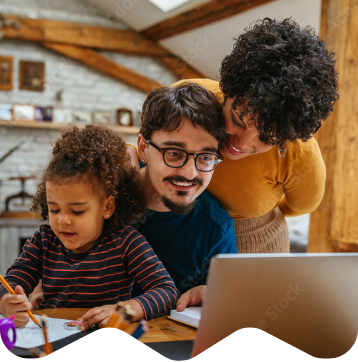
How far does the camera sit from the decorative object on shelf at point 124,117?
592 centimetres

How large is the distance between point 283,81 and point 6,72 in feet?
16.4

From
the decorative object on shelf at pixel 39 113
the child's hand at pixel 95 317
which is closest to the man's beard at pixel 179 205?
the child's hand at pixel 95 317

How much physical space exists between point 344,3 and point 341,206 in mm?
1459

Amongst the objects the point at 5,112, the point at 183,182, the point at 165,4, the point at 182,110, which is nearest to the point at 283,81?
the point at 182,110

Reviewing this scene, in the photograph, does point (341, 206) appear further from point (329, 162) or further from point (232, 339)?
point (232, 339)

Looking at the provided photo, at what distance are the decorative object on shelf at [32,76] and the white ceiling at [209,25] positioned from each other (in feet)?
3.69

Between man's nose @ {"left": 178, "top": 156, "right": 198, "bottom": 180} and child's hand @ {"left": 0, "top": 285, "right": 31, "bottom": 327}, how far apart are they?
0.56 metres

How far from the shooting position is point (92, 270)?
133 centimetres

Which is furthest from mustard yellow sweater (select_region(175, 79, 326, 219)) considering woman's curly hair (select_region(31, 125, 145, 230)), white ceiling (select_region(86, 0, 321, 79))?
white ceiling (select_region(86, 0, 321, 79))

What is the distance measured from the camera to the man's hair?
4.53 feet

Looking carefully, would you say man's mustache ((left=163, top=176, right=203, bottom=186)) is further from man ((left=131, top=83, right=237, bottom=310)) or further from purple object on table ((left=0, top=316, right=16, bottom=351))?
purple object on table ((left=0, top=316, right=16, bottom=351))

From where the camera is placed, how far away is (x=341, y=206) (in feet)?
11.0

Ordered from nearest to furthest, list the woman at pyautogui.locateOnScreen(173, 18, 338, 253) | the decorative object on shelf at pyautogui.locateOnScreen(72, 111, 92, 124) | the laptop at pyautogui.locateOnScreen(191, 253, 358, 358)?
1. the laptop at pyautogui.locateOnScreen(191, 253, 358, 358)
2. the woman at pyautogui.locateOnScreen(173, 18, 338, 253)
3. the decorative object on shelf at pyautogui.locateOnScreen(72, 111, 92, 124)

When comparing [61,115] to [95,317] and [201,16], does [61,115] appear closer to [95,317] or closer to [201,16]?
[201,16]
